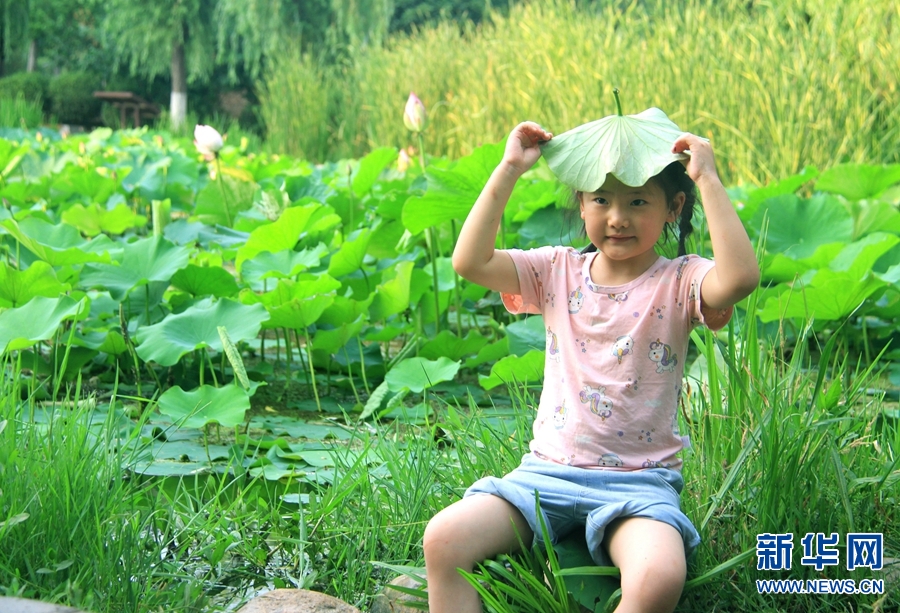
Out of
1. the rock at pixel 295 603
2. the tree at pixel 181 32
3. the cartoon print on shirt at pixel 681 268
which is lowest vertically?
the rock at pixel 295 603

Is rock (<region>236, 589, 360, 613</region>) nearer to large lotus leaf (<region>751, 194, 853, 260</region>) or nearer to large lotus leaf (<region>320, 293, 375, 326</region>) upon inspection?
large lotus leaf (<region>320, 293, 375, 326</region>)

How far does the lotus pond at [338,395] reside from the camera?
132 centimetres

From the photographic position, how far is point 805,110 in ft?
14.8

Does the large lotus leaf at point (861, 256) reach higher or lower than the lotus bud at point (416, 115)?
lower

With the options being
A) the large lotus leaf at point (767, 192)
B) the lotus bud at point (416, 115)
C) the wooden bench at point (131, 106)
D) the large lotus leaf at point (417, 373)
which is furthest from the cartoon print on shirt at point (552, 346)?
the wooden bench at point (131, 106)

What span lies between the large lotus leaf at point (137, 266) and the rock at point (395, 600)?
1153 mm

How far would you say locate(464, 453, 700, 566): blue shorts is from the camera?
1198 millimetres

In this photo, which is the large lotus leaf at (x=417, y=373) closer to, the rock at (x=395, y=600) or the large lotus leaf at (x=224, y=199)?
the rock at (x=395, y=600)

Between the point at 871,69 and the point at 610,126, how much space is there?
3927 millimetres

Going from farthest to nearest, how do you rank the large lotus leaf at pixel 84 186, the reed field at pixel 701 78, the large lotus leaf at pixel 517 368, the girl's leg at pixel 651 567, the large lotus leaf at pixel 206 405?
the reed field at pixel 701 78 < the large lotus leaf at pixel 84 186 < the large lotus leaf at pixel 517 368 < the large lotus leaf at pixel 206 405 < the girl's leg at pixel 651 567

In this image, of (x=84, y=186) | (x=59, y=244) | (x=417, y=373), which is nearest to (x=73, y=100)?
(x=84, y=186)

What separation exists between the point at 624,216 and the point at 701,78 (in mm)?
4235

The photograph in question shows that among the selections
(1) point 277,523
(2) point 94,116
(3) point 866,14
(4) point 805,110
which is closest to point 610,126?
(1) point 277,523

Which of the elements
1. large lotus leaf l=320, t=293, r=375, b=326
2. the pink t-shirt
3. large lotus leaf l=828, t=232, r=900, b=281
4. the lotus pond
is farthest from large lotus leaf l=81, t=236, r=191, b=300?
large lotus leaf l=828, t=232, r=900, b=281
